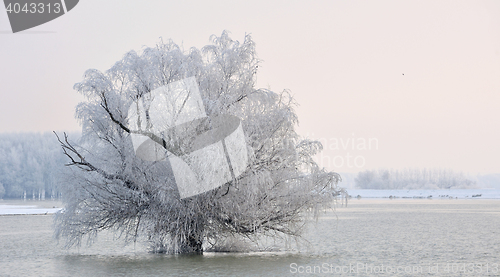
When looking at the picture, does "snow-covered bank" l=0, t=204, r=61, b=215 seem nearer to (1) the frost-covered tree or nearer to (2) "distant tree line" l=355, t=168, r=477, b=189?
(1) the frost-covered tree

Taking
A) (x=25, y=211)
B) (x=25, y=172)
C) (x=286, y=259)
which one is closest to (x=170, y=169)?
(x=286, y=259)

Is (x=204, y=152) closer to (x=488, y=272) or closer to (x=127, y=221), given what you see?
(x=127, y=221)

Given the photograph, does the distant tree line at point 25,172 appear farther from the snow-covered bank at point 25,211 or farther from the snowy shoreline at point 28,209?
the snow-covered bank at point 25,211

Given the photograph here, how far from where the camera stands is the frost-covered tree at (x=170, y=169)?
17828 mm

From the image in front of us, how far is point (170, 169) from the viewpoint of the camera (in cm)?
1766

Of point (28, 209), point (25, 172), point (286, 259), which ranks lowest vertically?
point (286, 259)

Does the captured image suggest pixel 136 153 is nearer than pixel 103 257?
Yes

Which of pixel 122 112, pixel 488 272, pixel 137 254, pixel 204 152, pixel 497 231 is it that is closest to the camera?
pixel 488 272

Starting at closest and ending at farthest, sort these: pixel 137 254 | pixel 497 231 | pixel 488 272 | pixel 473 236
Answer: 1. pixel 488 272
2. pixel 137 254
3. pixel 473 236
4. pixel 497 231

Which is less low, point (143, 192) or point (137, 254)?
point (143, 192)

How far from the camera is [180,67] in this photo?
17781 mm

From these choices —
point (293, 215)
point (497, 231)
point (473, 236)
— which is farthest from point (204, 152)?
point (497, 231)

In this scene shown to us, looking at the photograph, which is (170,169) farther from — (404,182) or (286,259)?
(404,182)

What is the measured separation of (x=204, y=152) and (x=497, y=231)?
20895mm
